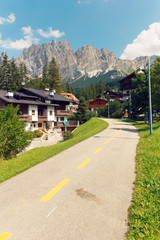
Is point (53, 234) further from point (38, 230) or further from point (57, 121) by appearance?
point (57, 121)

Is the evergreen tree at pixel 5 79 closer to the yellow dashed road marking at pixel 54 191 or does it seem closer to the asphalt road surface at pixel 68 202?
the asphalt road surface at pixel 68 202

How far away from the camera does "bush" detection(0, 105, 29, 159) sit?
38.6ft

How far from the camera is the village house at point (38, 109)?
30.8 m

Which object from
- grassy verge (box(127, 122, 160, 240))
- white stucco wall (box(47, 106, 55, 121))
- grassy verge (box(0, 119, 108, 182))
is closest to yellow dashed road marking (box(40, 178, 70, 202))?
grassy verge (box(127, 122, 160, 240))

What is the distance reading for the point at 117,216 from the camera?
386 centimetres

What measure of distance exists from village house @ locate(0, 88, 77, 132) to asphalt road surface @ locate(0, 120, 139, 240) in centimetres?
2236

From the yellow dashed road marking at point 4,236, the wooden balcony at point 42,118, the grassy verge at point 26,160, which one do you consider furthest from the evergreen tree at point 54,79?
the yellow dashed road marking at point 4,236

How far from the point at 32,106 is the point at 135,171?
29.9m

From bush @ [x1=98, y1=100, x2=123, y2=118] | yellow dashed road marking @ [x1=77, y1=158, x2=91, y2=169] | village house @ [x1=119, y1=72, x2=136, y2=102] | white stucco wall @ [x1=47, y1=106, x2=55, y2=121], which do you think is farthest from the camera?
village house @ [x1=119, y1=72, x2=136, y2=102]

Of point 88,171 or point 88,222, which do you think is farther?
point 88,171

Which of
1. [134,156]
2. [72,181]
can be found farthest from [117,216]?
[134,156]

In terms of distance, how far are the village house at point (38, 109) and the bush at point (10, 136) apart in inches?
585

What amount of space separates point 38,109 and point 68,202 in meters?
32.9

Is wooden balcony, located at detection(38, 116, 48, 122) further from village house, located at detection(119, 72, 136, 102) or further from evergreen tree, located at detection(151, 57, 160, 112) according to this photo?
village house, located at detection(119, 72, 136, 102)
